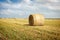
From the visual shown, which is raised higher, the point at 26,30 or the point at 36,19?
the point at 36,19

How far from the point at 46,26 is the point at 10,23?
730 mm

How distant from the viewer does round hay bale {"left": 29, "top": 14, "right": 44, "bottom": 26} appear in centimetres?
260

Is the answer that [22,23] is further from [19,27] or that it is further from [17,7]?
[17,7]

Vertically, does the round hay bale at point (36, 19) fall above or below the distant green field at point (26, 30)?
above

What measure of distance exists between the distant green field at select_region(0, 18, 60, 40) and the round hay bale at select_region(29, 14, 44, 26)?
0.08 m

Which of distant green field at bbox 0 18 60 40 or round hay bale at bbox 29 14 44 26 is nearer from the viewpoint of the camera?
distant green field at bbox 0 18 60 40

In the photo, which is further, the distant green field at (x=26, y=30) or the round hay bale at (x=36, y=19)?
the round hay bale at (x=36, y=19)

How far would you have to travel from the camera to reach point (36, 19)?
265 centimetres

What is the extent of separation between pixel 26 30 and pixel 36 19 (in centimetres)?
29

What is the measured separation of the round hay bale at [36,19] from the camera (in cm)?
260

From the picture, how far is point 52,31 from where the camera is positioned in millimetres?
2479

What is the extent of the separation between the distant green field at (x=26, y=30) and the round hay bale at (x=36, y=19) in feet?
0.25

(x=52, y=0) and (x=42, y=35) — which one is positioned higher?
(x=52, y=0)

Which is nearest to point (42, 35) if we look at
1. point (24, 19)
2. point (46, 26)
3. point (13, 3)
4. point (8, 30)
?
point (46, 26)
